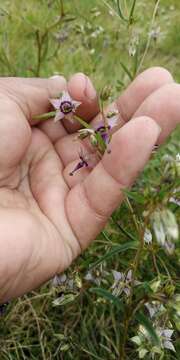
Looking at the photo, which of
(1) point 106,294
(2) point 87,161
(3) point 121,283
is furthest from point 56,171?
(1) point 106,294

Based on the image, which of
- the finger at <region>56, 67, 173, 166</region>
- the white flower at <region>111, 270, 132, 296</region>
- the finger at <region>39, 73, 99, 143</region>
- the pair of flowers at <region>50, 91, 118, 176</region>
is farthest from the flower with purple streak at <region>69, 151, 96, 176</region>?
the white flower at <region>111, 270, 132, 296</region>

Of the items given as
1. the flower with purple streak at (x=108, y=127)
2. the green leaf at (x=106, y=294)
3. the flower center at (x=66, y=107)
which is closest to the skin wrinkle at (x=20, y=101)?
the flower center at (x=66, y=107)

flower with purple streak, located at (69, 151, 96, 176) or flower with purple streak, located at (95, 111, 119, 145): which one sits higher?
flower with purple streak, located at (95, 111, 119, 145)

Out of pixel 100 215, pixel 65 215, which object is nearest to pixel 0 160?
pixel 65 215

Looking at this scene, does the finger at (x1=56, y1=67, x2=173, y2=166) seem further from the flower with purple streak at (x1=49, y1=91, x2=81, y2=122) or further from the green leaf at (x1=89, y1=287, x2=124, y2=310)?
the green leaf at (x1=89, y1=287, x2=124, y2=310)

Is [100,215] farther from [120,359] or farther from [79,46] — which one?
[79,46]

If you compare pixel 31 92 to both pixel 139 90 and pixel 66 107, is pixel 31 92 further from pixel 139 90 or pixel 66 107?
pixel 139 90
